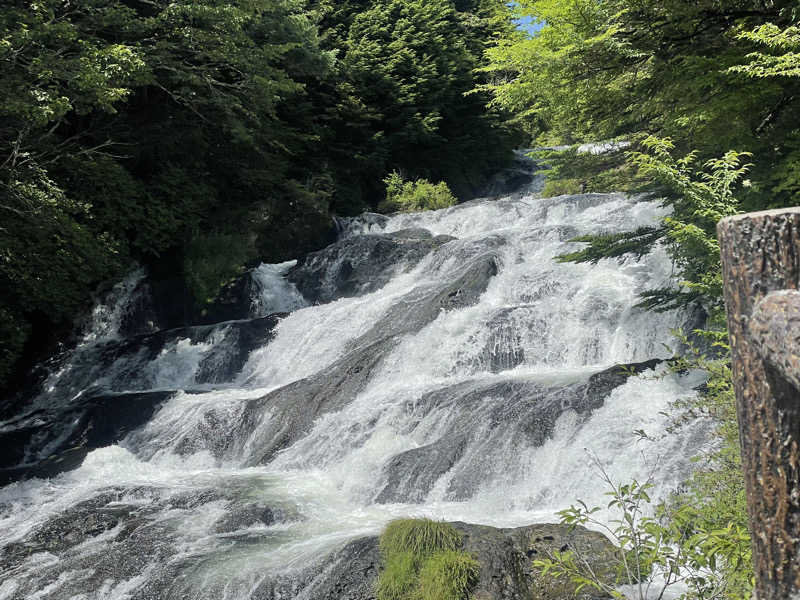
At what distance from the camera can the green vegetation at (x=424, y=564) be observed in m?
4.22

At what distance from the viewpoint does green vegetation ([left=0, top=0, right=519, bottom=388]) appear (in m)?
9.71

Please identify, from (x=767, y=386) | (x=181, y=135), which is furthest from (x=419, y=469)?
(x=181, y=135)

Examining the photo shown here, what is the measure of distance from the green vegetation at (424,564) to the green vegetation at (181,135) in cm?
721

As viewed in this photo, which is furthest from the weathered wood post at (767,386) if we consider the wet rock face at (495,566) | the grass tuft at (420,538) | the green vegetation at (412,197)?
the green vegetation at (412,197)

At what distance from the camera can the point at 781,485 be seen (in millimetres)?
1303

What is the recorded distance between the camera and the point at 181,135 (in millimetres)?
14375

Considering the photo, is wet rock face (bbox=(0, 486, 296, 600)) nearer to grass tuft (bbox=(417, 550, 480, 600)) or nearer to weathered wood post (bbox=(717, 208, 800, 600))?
grass tuft (bbox=(417, 550, 480, 600))

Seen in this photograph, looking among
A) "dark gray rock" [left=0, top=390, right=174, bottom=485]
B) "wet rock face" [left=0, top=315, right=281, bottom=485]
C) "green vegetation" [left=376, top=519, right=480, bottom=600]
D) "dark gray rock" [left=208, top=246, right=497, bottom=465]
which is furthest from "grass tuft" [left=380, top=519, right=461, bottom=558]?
"dark gray rock" [left=0, top=390, right=174, bottom=485]

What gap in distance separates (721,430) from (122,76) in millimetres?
9871

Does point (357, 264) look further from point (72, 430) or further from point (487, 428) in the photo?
point (487, 428)

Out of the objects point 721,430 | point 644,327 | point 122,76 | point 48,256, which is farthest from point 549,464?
point 48,256

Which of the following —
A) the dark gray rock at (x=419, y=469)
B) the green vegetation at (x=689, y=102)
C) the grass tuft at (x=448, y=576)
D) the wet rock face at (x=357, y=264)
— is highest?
the green vegetation at (x=689, y=102)

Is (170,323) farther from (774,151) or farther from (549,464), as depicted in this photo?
(774,151)

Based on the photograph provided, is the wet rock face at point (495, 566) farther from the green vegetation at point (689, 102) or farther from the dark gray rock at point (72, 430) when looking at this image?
the dark gray rock at point (72, 430)
